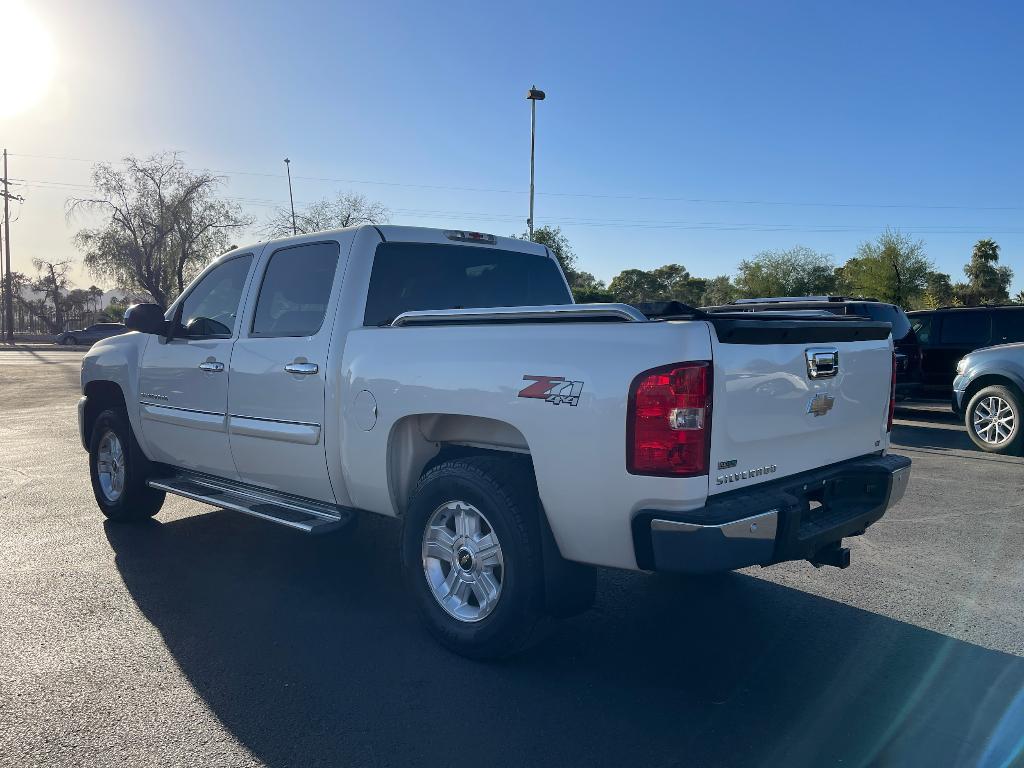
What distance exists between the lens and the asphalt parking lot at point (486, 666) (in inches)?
120

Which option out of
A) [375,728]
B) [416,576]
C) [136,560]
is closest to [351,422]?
[416,576]

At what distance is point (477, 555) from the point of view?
3791 mm

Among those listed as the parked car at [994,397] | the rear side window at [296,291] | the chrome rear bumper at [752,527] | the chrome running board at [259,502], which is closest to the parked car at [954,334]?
the parked car at [994,397]

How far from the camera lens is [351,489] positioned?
4.41 meters

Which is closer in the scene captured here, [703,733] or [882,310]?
[703,733]

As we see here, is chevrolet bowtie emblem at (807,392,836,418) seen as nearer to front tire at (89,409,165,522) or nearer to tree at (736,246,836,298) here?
front tire at (89,409,165,522)

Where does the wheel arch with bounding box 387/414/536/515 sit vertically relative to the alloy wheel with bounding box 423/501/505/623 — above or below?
above

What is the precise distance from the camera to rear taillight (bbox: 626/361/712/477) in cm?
306

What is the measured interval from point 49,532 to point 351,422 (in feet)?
10.6

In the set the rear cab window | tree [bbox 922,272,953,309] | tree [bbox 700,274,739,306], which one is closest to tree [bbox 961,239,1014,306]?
tree [bbox 922,272,953,309]

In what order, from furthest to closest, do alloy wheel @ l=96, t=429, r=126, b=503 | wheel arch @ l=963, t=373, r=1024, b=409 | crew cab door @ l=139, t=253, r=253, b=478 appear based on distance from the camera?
wheel arch @ l=963, t=373, r=1024, b=409
alloy wheel @ l=96, t=429, r=126, b=503
crew cab door @ l=139, t=253, r=253, b=478

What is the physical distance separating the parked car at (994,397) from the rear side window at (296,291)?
819cm

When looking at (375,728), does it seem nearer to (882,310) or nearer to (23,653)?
(23,653)

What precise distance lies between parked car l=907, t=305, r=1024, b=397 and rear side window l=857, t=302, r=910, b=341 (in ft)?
1.55
